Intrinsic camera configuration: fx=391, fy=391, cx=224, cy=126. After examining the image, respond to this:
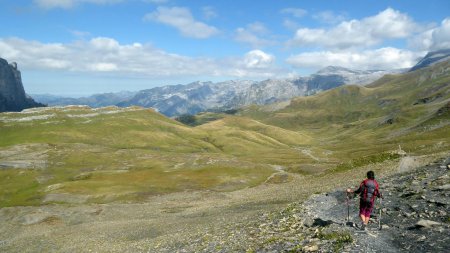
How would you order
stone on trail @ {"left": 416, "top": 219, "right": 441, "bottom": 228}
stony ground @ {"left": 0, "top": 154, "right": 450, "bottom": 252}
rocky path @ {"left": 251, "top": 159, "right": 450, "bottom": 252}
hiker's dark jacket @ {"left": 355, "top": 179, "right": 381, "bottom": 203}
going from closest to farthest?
rocky path @ {"left": 251, "top": 159, "right": 450, "bottom": 252}
stony ground @ {"left": 0, "top": 154, "right": 450, "bottom": 252}
stone on trail @ {"left": 416, "top": 219, "right": 441, "bottom": 228}
hiker's dark jacket @ {"left": 355, "top": 179, "right": 381, "bottom": 203}

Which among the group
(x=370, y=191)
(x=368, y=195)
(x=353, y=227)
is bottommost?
(x=353, y=227)

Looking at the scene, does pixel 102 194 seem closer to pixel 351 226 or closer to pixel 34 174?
pixel 34 174

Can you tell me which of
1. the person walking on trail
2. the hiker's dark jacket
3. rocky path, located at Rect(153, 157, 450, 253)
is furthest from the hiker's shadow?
the hiker's dark jacket

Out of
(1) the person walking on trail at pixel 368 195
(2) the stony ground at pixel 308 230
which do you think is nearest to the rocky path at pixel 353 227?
(2) the stony ground at pixel 308 230

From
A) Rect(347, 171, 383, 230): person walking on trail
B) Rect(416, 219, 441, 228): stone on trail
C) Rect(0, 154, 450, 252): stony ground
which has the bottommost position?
Rect(0, 154, 450, 252): stony ground

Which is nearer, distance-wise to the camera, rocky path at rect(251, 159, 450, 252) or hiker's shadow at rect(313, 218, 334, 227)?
rocky path at rect(251, 159, 450, 252)

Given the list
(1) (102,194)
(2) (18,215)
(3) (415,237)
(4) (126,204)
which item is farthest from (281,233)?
(1) (102,194)

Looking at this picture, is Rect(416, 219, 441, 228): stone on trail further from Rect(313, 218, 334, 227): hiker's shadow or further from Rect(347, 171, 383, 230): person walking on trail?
Rect(313, 218, 334, 227): hiker's shadow

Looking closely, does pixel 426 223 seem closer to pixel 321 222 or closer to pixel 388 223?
pixel 388 223

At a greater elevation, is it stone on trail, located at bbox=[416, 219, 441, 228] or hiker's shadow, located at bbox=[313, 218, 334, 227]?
stone on trail, located at bbox=[416, 219, 441, 228]

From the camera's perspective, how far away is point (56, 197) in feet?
381

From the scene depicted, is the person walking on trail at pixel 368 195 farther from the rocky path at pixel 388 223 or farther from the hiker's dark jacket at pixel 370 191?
the rocky path at pixel 388 223

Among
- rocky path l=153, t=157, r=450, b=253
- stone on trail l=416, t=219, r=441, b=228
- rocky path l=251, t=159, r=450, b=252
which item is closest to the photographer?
rocky path l=251, t=159, r=450, b=252

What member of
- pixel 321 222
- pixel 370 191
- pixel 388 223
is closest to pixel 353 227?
pixel 388 223
